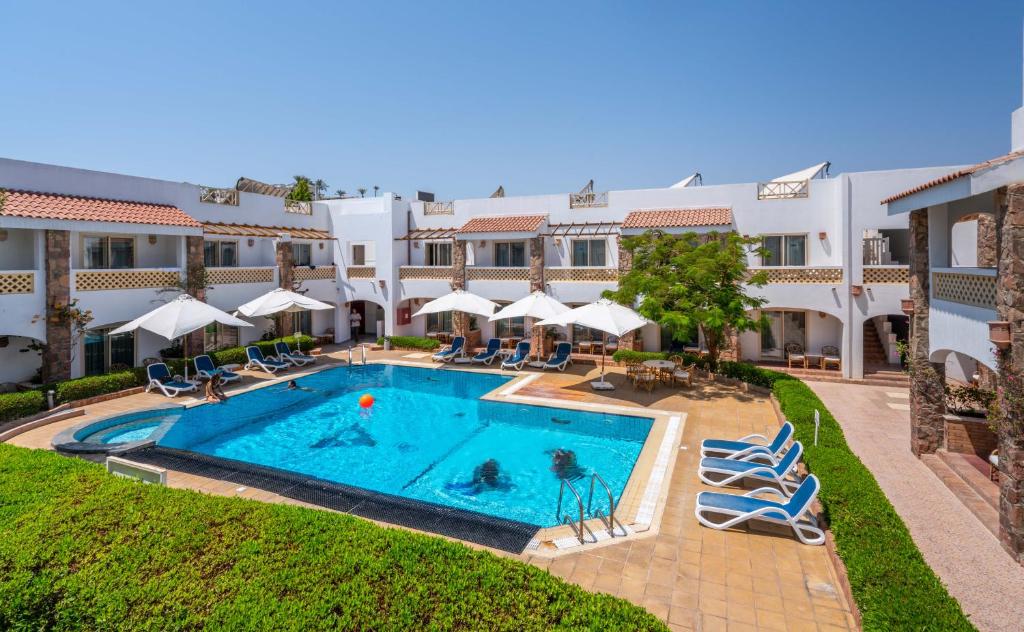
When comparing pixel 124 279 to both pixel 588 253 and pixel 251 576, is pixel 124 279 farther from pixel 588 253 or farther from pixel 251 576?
pixel 588 253

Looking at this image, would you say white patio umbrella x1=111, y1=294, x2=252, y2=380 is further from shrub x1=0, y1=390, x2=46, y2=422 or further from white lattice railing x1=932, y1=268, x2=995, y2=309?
white lattice railing x1=932, y1=268, x2=995, y2=309

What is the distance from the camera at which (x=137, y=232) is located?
20.1 metres

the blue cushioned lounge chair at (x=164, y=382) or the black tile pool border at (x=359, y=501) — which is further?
the blue cushioned lounge chair at (x=164, y=382)

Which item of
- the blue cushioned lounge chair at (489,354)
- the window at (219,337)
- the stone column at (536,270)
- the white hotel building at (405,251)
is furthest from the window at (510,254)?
the window at (219,337)

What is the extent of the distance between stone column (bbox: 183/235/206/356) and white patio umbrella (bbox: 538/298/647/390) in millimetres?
15543

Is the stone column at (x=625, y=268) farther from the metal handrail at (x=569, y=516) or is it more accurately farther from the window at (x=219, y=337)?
the window at (x=219, y=337)

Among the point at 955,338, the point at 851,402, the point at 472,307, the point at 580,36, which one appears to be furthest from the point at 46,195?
the point at 851,402

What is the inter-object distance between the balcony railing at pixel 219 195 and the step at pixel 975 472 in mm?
29774

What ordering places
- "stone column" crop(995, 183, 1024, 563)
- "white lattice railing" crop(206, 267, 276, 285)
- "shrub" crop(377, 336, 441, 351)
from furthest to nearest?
"shrub" crop(377, 336, 441, 351) < "white lattice railing" crop(206, 267, 276, 285) < "stone column" crop(995, 183, 1024, 563)

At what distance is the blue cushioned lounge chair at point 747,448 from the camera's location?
1192 cm

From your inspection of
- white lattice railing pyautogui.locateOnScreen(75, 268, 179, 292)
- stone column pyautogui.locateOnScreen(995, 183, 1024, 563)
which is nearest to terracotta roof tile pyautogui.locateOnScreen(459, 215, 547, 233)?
white lattice railing pyautogui.locateOnScreen(75, 268, 179, 292)

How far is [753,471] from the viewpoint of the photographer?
35.4 feet

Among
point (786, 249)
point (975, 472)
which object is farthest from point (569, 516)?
point (786, 249)

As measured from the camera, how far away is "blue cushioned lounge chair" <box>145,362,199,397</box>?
746 inches
